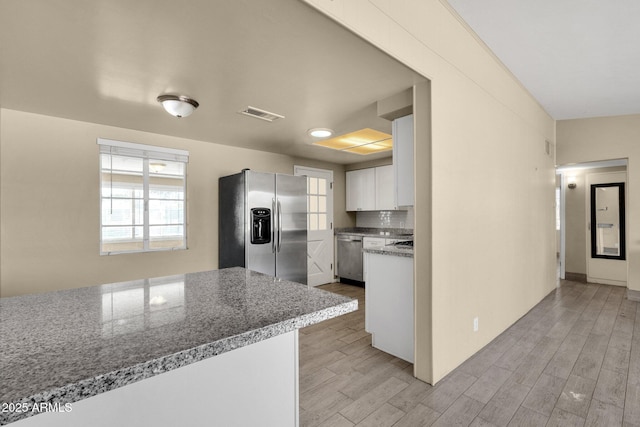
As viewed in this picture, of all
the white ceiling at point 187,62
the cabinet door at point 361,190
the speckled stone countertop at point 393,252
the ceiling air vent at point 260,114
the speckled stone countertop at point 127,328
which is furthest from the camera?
the cabinet door at point 361,190

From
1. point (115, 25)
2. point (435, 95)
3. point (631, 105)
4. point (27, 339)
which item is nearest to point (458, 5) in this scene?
point (435, 95)

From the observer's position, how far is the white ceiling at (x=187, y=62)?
5.03 feet

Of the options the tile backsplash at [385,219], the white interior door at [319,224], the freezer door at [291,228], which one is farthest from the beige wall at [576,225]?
the freezer door at [291,228]

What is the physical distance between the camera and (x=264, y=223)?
3.73 m

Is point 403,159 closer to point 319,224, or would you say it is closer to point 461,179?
point 461,179

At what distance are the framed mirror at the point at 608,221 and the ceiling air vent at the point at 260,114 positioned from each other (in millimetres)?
5711

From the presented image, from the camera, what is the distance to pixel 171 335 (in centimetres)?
78

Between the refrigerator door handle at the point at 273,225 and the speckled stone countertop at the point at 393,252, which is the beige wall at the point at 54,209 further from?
the speckled stone countertop at the point at 393,252

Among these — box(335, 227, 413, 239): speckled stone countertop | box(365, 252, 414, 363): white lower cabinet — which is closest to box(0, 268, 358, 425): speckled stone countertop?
box(365, 252, 414, 363): white lower cabinet

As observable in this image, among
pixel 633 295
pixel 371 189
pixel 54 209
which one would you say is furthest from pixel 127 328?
pixel 633 295

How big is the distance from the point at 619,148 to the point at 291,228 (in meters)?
4.95

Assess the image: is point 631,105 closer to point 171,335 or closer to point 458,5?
point 458,5

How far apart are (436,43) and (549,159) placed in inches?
139

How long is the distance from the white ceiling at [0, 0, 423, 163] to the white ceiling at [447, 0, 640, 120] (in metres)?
0.92
